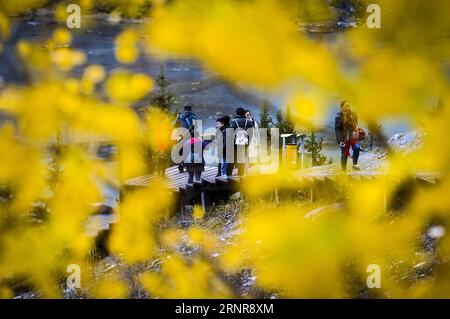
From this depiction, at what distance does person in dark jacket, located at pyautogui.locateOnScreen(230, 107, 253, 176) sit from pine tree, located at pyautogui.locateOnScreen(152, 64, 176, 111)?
424mm

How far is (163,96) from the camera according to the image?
13.6ft

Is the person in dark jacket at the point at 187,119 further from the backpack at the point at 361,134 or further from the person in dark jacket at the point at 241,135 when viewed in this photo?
the backpack at the point at 361,134

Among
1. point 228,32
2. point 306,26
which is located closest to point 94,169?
point 228,32

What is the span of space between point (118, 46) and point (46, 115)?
64 centimetres

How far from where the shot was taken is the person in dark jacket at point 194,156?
13.9 ft

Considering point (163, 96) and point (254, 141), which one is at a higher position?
point (163, 96)

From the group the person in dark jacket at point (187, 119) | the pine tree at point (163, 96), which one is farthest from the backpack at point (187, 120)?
the pine tree at point (163, 96)

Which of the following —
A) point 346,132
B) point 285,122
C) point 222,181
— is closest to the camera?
point 346,132

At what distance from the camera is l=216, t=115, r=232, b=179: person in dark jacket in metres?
4.18

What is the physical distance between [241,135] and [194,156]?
0.36 metres

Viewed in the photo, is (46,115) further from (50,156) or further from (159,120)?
(159,120)

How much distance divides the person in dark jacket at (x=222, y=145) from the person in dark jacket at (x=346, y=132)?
28.1 inches

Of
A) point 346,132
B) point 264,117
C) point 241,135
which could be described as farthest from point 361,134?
point 241,135

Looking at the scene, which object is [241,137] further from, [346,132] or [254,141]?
[346,132]
